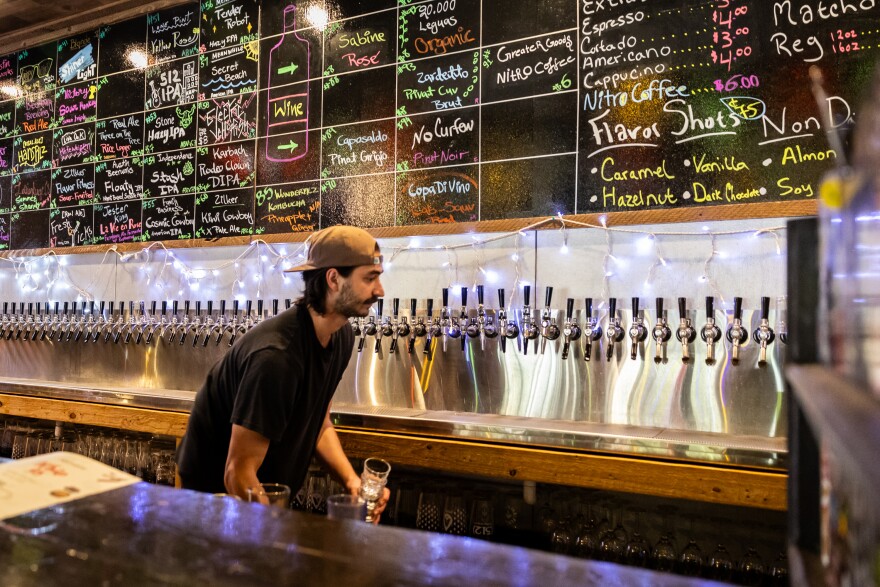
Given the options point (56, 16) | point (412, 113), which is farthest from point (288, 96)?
point (56, 16)

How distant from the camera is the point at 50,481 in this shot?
128 cm

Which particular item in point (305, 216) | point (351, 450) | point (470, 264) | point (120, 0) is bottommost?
point (351, 450)

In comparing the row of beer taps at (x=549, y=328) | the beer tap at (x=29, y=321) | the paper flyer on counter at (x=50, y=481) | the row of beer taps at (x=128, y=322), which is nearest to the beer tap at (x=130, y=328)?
the row of beer taps at (x=128, y=322)

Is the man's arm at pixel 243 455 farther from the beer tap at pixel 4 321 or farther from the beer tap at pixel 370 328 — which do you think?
the beer tap at pixel 4 321

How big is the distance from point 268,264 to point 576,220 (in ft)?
6.68

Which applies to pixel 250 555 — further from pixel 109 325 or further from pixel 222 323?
pixel 109 325

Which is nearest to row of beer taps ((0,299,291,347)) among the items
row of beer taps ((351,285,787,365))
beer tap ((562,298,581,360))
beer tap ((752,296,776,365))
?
row of beer taps ((351,285,787,365))

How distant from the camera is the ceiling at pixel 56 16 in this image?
5273 mm

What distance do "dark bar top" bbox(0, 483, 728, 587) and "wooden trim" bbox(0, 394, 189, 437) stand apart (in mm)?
2675

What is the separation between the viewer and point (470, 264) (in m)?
3.96

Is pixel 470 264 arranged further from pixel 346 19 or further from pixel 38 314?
pixel 38 314

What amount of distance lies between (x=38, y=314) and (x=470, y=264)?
11.0 feet

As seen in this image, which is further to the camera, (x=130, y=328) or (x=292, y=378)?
(x=130, y=328)

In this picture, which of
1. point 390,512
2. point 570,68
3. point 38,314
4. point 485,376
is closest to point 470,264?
point 485,376
